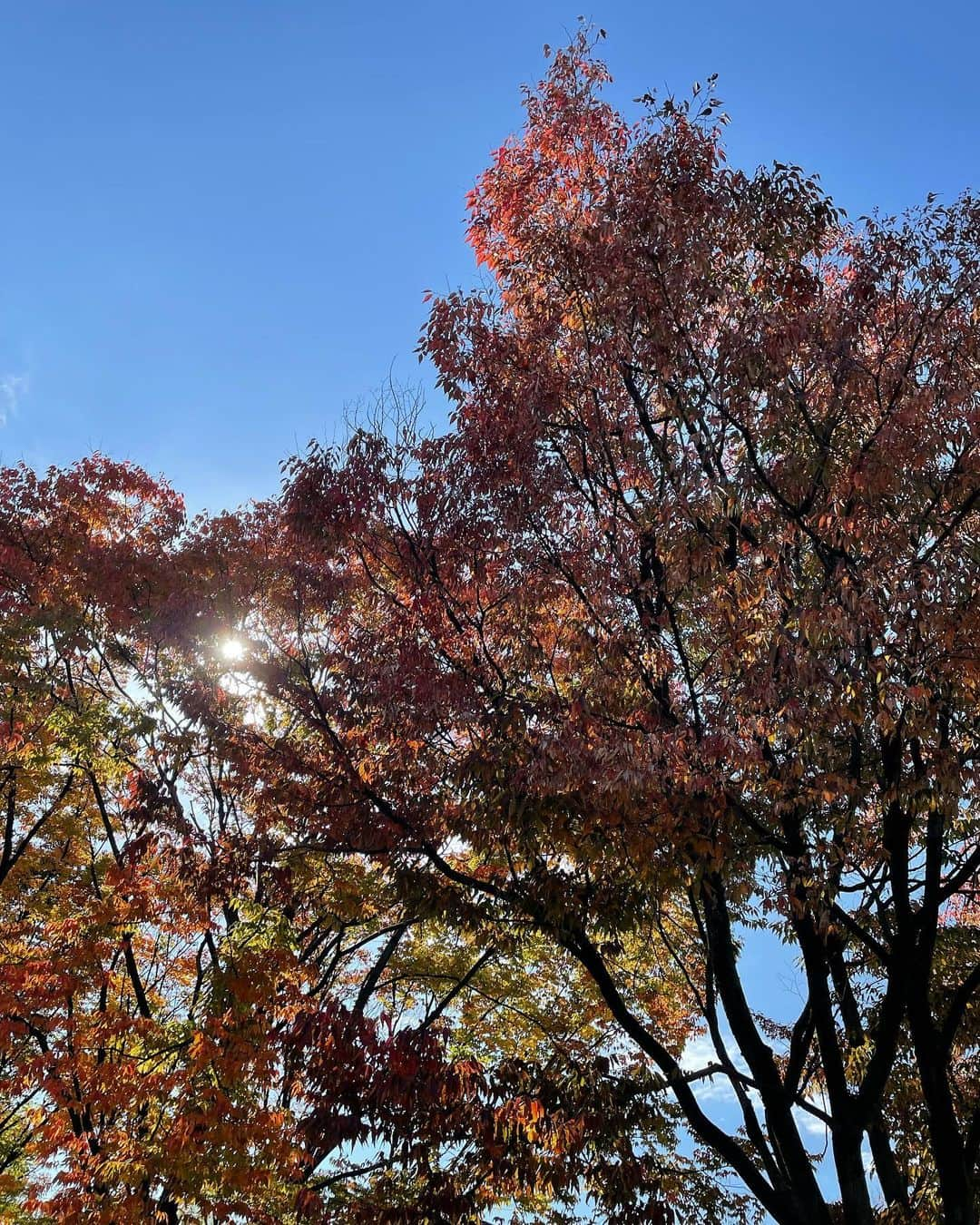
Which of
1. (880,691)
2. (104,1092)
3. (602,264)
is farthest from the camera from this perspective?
(104,1092)

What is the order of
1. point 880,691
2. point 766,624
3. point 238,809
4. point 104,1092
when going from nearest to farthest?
point 880,691
point 766,624
point 104,1092
point 238,809

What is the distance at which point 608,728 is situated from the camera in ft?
23.7

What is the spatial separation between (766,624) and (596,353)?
9.85 ft

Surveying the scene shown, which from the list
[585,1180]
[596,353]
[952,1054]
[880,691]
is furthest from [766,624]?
[952,1054]

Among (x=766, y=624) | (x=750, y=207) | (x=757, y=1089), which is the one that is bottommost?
(x=757, y=1089)

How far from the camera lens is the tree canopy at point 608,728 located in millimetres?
6797

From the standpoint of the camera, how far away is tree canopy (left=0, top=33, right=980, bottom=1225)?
680 cm

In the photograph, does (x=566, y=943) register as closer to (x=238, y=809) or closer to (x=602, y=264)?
(x=602, y=264)

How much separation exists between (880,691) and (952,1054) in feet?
24.7

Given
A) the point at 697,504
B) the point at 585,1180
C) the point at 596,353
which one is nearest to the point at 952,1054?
the point at 585,1180

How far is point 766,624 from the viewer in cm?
664

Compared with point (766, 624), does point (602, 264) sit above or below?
above

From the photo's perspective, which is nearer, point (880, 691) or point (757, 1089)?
point (880, 691)

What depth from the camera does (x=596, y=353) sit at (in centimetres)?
799
